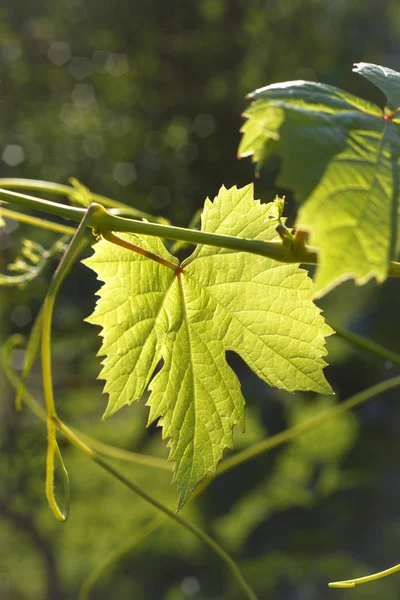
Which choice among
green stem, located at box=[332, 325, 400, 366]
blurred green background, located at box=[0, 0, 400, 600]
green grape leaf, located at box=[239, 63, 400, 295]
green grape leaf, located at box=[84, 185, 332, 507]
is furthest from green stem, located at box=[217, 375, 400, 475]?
blurred green background, located at box=[0, 0, 400, 600]

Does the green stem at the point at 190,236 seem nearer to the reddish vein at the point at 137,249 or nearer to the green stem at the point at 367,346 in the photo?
the reddish vein at the point at 137,249

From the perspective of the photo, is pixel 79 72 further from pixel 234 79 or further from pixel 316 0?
pixel 316 0

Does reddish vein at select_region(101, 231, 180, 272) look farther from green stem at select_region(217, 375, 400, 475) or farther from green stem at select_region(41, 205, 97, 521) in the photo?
green stem at select_region(217, 375, 400, 475)

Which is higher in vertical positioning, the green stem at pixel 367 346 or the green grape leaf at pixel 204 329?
the green grape leaf at pixel 204 329

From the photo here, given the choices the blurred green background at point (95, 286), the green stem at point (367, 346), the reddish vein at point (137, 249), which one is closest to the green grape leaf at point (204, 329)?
the reddish vein at point (137, 249)

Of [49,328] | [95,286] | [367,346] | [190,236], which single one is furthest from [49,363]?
[95,286]
